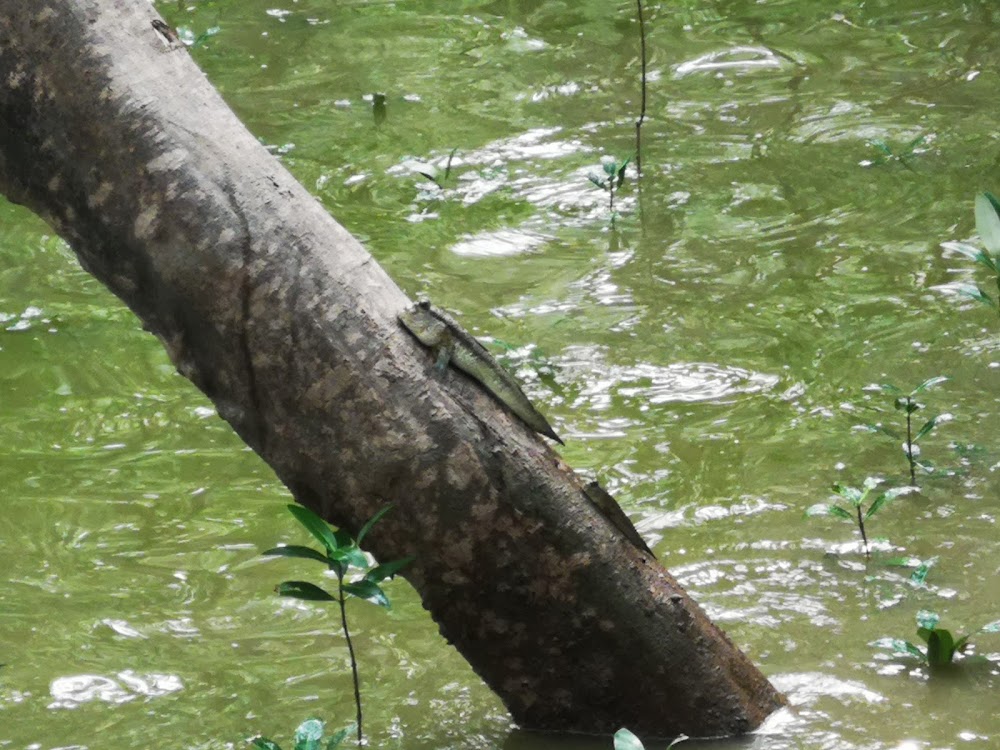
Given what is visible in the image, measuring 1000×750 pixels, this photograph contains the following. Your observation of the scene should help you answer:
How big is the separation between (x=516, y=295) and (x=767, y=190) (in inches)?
42.5

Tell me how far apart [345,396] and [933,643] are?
114 centimetres

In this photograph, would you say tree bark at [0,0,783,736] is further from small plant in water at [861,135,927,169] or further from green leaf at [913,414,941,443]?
small plant in water at [861,135,927,169]

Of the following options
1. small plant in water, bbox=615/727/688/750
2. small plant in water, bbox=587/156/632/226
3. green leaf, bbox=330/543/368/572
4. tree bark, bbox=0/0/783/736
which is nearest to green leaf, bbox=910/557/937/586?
tree bark, bbox=0/0/783/736

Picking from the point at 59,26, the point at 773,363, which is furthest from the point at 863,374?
the point at 59,26

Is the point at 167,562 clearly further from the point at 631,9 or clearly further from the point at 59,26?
the point at 631,9

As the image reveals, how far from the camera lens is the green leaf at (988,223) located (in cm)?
295

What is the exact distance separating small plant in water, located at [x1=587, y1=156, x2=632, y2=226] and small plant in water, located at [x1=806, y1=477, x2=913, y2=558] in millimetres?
1822

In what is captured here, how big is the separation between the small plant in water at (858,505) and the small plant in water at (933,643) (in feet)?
1.08

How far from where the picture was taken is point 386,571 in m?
2.46

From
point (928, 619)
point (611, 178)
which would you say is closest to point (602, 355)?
point (611, 178)

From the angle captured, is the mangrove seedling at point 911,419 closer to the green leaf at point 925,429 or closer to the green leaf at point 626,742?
the green leaf at point 925,429

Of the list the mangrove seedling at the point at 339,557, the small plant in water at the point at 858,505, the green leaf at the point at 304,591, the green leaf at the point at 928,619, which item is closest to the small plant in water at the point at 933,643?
the green leaf at the point at 928,619

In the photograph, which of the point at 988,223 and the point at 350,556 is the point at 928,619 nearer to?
the point at 988,223

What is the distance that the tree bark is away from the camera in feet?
8.38
